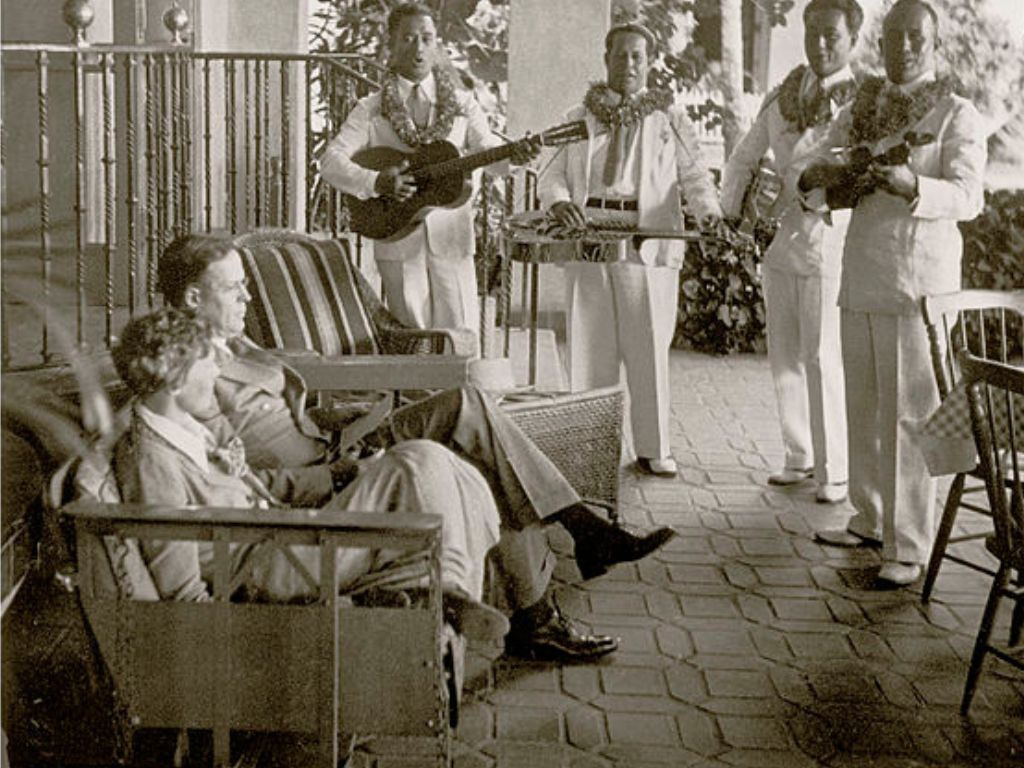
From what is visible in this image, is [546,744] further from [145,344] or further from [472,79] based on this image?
[472,79]

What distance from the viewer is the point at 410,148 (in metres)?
6.04

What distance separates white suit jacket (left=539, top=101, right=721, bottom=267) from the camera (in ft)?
20.4

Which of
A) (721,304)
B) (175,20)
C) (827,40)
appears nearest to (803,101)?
(827,40)

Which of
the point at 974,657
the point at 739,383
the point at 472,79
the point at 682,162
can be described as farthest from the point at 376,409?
the point at 472,79

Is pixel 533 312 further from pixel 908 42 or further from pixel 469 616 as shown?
pixel 469 616

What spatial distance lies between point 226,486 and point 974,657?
1.94 m

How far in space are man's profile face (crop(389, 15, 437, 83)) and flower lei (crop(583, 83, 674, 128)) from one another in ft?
2.27

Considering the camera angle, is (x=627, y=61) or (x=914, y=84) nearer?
(x=914, y=84)

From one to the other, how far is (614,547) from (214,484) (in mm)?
1393

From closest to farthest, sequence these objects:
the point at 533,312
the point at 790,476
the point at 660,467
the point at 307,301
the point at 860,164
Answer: the point at 860,164 < the point at 307,301 < the point at 790,476 < the point at 660,467 < the point at 533,312

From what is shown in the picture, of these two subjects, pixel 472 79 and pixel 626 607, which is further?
pixel 472 79

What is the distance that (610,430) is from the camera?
501 centimetres

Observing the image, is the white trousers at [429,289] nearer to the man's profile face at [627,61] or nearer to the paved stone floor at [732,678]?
the man's profile face at [627,61]

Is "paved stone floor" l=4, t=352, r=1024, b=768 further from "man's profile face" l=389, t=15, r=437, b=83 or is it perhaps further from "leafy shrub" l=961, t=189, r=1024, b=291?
"leafy shrub" l=961, t=189, r=1024, b=291
